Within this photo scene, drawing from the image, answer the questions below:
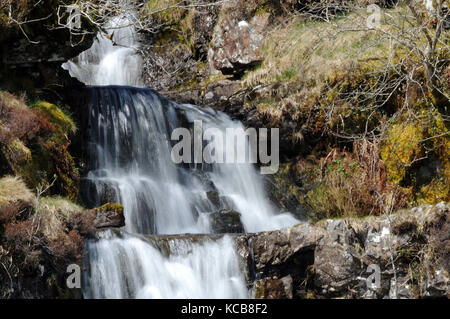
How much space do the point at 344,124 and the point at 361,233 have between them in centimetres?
341

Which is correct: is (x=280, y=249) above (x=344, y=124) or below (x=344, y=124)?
below

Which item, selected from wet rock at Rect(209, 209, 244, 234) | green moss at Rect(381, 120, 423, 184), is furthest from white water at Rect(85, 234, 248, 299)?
green moss at Rect(381, 120, 423, 184)

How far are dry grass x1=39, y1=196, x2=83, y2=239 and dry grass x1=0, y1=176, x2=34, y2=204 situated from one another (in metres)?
0.22

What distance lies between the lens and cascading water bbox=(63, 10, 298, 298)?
672 cm

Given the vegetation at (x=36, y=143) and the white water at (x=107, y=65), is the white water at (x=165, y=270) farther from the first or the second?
the white water at (x=107, y=65)

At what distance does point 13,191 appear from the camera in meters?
6.41

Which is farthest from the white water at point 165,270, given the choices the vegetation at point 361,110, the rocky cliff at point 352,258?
the vegetation at point 361,110

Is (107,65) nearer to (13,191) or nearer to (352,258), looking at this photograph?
(13,191)

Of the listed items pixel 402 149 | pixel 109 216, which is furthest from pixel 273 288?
pixel 402 149

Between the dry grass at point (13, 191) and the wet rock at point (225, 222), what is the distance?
3186 millimetres

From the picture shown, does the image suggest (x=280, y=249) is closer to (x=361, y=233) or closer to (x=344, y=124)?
(x=361, y=233)

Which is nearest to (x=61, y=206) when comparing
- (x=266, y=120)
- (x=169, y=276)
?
(x=169, y=276)

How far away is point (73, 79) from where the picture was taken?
10.5 meters

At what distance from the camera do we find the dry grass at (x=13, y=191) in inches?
245
